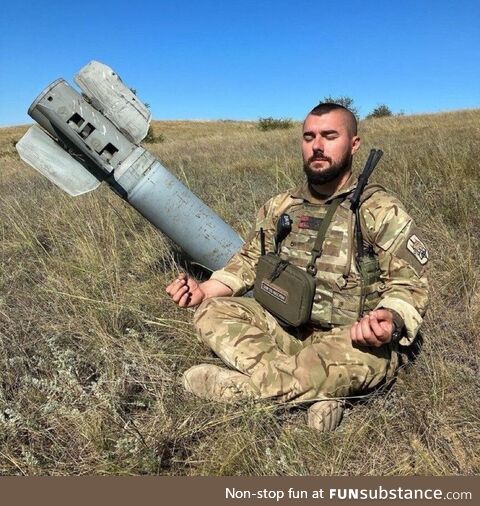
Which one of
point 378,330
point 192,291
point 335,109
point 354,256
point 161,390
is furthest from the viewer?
point 192,291

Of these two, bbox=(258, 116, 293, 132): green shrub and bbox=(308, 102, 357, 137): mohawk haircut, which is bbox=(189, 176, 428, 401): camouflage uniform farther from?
bbox=(258, 116, 293, 132): green shrub

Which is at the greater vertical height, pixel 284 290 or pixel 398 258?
pixel 398 258

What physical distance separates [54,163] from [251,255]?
153 cm

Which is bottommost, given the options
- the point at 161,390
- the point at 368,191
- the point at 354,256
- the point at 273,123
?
the point at 161,390

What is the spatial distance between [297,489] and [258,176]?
605 cm

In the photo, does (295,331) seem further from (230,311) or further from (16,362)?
(16,362)

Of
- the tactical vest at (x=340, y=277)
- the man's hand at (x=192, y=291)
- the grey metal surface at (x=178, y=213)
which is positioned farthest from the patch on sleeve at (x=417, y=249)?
the grey metal surface at (x=178, y=213)

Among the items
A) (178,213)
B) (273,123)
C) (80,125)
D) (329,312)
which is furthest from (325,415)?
(273,123)

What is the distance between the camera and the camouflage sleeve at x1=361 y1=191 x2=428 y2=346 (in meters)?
2.15

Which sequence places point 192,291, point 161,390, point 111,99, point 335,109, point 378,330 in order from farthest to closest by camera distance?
point 111,99 < point 192,291 < point 335,109 < point 161,390 < point 378,330

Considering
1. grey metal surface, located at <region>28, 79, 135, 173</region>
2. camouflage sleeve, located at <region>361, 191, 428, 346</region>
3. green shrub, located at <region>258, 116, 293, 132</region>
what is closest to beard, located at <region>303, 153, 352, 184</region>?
camouflage sleeve, located at <region>361, 191, 428, 346</region>

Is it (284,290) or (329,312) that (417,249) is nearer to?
(329,312)

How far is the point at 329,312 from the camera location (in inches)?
95.9

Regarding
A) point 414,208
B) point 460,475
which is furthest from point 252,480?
point 414,208
